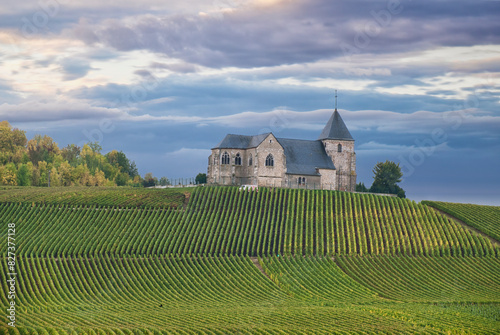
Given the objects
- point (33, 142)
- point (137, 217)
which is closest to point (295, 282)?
point (137, 217)

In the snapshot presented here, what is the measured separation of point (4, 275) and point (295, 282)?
2748 centimetres

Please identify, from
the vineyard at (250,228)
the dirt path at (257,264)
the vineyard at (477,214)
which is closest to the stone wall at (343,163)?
the vineyard at (250,228)

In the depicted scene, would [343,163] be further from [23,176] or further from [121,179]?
[23,176]

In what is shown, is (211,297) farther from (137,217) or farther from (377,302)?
(137,217)

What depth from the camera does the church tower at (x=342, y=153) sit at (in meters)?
102

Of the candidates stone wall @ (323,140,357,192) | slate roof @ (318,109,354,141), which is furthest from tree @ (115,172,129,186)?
stone wall @ (323,140,357,192)

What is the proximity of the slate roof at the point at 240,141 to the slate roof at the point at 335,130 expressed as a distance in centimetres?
1212

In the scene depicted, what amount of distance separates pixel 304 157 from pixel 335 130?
814cm

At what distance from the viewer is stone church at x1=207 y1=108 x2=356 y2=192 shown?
312 feet

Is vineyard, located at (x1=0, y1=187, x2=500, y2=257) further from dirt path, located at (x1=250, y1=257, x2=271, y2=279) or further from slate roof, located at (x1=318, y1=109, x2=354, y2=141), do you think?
slate roof, located at (x1=318, y1=109, x2=354, y2=141)

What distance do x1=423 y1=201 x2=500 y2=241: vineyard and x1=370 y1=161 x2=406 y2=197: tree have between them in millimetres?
14572

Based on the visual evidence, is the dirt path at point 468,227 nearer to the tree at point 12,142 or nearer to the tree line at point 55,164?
the tree line at point 55,164

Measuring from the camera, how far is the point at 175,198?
8856cm

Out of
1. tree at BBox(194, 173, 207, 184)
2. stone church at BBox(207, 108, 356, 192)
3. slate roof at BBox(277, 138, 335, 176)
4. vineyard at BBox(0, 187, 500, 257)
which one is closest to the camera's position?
vineyard at BBox(0, 187, 500, 257)
